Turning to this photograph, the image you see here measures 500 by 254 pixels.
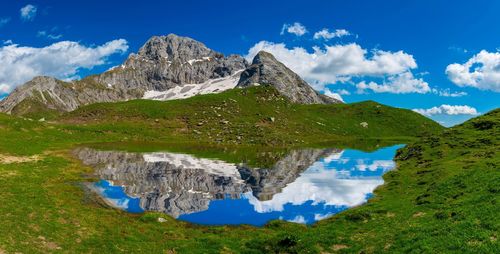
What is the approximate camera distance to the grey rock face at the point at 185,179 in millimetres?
43688

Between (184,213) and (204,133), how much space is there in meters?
117

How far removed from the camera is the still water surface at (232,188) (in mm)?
39062

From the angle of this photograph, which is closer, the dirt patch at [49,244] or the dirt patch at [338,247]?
the dirt patch at [49,244]

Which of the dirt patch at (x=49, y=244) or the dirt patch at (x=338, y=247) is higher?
the dirt patch at (x=338, y=247)

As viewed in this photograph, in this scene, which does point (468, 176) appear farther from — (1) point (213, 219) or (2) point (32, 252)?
(2) point (32, 252)

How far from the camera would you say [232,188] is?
50719mm

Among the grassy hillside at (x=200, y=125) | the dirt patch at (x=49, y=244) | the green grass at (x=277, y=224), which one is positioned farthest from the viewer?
the grassy hillside at (x=200, y=125)

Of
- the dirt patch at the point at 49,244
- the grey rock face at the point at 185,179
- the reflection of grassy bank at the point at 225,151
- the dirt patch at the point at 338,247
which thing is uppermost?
the reflection of grassy bank at the point at 225,151

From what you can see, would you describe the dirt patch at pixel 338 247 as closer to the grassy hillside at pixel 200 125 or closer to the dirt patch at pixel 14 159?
the dirt patch at pixel 14 159

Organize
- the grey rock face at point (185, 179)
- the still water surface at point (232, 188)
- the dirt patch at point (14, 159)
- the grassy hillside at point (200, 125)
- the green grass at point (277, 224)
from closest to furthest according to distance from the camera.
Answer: the green grass at point (277, 224)
the still water surface at point (232, 188)
the grey rock face at point (185, 179)
the dirt patch at point (14, 159)
the grassy hillside at point (200, 125)

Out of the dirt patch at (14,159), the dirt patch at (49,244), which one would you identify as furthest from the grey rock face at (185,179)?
the dirt patch at (49,244)

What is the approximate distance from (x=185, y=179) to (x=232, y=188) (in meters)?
9.76

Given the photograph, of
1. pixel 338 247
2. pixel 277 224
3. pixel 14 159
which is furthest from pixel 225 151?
pixel 338 247

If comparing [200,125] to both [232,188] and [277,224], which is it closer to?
[232,188]
